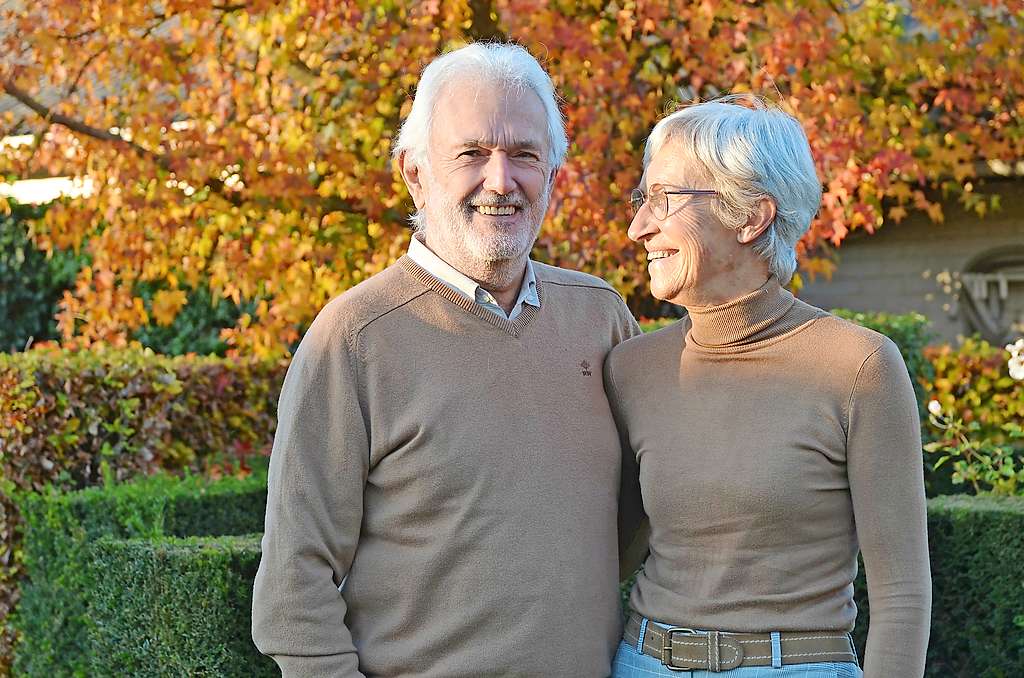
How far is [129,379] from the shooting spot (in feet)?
18.4

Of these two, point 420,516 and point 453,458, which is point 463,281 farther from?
point 420,516

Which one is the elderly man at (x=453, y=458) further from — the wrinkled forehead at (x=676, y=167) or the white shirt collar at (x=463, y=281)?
the wrinkled forehead at (x=676, y=167)

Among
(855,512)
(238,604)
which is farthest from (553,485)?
(238,604)

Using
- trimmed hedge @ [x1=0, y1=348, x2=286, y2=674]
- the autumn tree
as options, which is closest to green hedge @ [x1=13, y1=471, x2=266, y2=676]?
trimmed hedge @ [x1=0, y1=348, x2=286, y2=674]

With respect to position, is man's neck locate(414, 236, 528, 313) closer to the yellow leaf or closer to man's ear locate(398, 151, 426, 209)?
man's ear locate(398, 151, 426, 209)

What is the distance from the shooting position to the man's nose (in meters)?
2.73

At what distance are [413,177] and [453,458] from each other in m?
0.68

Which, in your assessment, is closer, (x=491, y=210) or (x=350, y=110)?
(x=491, y=210)

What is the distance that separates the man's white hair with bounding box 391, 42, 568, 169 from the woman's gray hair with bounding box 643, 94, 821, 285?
29 centimetres

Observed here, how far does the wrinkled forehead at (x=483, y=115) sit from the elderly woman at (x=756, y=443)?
298 mm

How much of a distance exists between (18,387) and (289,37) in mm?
2619

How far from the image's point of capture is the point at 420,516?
2.62 m

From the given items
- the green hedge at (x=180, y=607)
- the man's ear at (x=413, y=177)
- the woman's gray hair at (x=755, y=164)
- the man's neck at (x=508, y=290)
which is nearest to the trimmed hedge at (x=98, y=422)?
the green hedge at (x=180, y=607)

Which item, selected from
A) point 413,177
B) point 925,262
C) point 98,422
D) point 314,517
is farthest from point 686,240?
point 925,262
